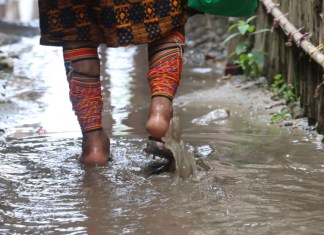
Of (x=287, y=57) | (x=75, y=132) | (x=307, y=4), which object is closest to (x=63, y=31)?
(x=75, y=132)

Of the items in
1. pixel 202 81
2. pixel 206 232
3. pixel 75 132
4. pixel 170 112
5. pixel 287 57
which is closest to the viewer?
pixel 206 232

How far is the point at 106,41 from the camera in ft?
10.8

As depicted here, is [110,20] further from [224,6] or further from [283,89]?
[283,89]

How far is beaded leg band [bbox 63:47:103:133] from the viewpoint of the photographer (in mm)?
3287

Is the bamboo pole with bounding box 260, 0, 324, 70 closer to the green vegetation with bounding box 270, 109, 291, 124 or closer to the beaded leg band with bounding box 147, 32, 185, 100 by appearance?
the green vegetation with bounding box 270, 109, 291, 124

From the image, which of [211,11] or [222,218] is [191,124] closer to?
[211,11]

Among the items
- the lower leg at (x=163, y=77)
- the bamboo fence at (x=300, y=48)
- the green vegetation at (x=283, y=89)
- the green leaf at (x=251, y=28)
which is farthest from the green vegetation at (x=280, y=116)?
the green leaf at (x=251, y=28)

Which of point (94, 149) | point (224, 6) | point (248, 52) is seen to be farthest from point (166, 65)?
point (248, 52)

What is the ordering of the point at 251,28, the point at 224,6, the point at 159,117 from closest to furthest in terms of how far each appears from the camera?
the point at 159,117 → the point at 224,6 → the point at 251,28

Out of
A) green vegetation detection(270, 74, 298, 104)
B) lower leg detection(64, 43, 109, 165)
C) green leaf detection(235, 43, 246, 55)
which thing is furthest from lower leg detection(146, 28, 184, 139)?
green leaf detection(235, 43, 246, 55)

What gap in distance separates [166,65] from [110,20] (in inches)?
12.5

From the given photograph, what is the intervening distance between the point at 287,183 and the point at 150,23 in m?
0.93

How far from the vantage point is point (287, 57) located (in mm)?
4922

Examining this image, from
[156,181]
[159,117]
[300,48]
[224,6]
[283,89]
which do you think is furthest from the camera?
[283,89]
